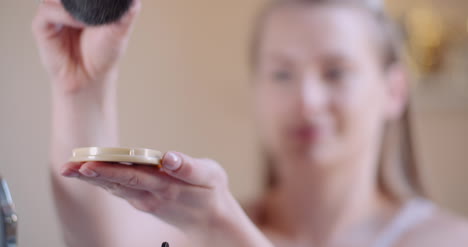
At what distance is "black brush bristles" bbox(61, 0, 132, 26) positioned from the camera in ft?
0.53

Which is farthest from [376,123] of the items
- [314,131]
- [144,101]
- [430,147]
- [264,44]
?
[144,101]

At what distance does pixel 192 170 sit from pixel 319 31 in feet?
1.77

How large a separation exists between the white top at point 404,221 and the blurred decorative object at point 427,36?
444 millimetres

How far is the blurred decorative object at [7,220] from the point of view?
16cm

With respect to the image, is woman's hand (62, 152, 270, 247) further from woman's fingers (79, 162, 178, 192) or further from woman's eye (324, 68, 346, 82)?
woman's eye (324, 68, 346, 82)

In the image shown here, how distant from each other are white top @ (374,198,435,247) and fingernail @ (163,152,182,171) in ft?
1.92

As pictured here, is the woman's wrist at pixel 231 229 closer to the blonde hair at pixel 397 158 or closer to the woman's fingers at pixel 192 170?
the woman's fingers at pixel 192 170

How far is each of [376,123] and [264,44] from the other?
8.8 inches

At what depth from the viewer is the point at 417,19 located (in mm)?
1082

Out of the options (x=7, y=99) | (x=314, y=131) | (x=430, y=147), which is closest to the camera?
(x=7, y=99)

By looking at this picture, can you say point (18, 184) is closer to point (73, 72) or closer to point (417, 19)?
point (73, 72)

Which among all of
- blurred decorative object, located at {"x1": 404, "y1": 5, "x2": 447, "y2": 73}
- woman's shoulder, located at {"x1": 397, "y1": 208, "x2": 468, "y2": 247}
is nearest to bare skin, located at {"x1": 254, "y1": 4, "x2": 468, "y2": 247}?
woman's shoulder, located at {"x1": 397, "y1": 208, "x2": 468, "y2": 247}

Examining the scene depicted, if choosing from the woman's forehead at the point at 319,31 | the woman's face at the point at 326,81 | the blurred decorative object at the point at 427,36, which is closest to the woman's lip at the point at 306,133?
the woman's face at the point at 326,81

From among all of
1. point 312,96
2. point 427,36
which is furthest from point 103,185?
→ point 427,36
